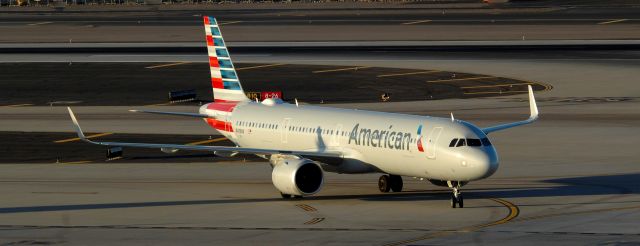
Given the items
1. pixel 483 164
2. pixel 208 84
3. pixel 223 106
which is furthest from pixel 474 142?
pixel 208 84

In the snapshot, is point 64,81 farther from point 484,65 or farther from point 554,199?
point 554,199

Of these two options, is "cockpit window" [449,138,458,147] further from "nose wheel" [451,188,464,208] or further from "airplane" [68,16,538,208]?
"nose wheel" [451,188,464,208]

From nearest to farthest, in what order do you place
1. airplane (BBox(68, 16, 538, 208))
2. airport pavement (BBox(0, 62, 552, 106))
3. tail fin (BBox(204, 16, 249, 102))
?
airplane (BBox(68, 16, 538, 208))
tail fin (BBox(204, 16, 249, 102))
airport pavement (BBox(0, 62, 552, 106))

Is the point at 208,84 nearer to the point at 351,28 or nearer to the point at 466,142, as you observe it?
the point at 351,28

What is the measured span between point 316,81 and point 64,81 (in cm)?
2337

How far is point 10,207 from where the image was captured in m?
54.3

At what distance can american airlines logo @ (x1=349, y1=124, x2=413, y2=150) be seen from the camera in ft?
176

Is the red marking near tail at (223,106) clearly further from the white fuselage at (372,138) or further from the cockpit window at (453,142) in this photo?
the cockpit window at (453,142)

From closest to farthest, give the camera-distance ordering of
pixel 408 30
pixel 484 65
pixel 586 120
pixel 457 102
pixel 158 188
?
pixel 158 188 < pixel 586 120 < pixel 457 102 < pixel 484 65 < pixel 408 30

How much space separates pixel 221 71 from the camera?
2704 inches

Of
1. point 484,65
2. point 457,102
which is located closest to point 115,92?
point 457,102

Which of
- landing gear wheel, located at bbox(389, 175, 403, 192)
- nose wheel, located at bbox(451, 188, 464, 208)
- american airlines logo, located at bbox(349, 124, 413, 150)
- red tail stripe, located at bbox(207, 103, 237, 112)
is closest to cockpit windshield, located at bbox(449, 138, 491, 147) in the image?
american airlines logo, located at bbox(349, 124, 413, 150)

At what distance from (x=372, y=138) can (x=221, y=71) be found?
16.0 metres

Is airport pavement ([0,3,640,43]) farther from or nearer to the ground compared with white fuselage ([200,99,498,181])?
farther from the ground
